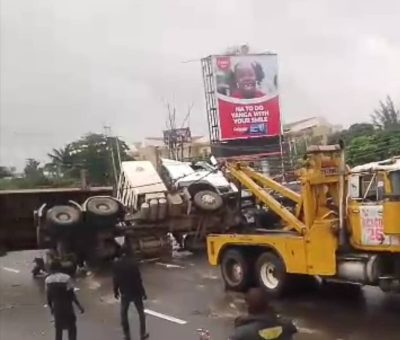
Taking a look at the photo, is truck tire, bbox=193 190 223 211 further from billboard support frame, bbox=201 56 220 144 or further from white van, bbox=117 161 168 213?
billboard support frame, bbox=201 56 220 144

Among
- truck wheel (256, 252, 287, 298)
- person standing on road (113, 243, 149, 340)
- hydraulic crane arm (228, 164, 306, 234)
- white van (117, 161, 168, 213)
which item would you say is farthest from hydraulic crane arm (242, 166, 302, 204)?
white van (117, 161, 168, 213)

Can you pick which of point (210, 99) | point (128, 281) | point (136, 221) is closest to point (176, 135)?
point (210, 99)

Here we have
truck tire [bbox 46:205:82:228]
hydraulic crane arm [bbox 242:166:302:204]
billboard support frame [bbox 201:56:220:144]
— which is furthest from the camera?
billboard support frame [bbox 201:56:220:144]

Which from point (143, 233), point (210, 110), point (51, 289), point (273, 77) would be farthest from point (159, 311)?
point (273, 77)

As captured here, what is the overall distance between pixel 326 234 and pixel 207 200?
8.00 meters

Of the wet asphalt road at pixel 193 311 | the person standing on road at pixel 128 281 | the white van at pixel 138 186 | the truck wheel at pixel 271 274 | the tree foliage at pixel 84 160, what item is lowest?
the wet asphalt road at pixel 193 311

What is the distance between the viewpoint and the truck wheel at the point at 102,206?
1798 cm

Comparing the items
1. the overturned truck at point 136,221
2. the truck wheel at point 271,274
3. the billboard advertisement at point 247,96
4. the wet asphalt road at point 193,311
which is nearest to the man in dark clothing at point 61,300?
the wet asphalt road at point 193,311

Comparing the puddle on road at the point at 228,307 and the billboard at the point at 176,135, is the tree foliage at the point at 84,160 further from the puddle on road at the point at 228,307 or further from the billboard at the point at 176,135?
the puddle on road at the point at 228,307

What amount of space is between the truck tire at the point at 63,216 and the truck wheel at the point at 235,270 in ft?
16.3

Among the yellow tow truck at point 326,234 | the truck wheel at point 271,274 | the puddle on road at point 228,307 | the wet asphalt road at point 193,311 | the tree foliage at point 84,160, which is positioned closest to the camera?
the wet asphalt road at point 193,311

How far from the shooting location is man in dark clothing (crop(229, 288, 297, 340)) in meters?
4.66

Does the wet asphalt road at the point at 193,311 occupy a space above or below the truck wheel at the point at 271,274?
below

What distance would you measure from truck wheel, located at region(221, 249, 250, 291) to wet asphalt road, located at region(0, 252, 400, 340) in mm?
286
